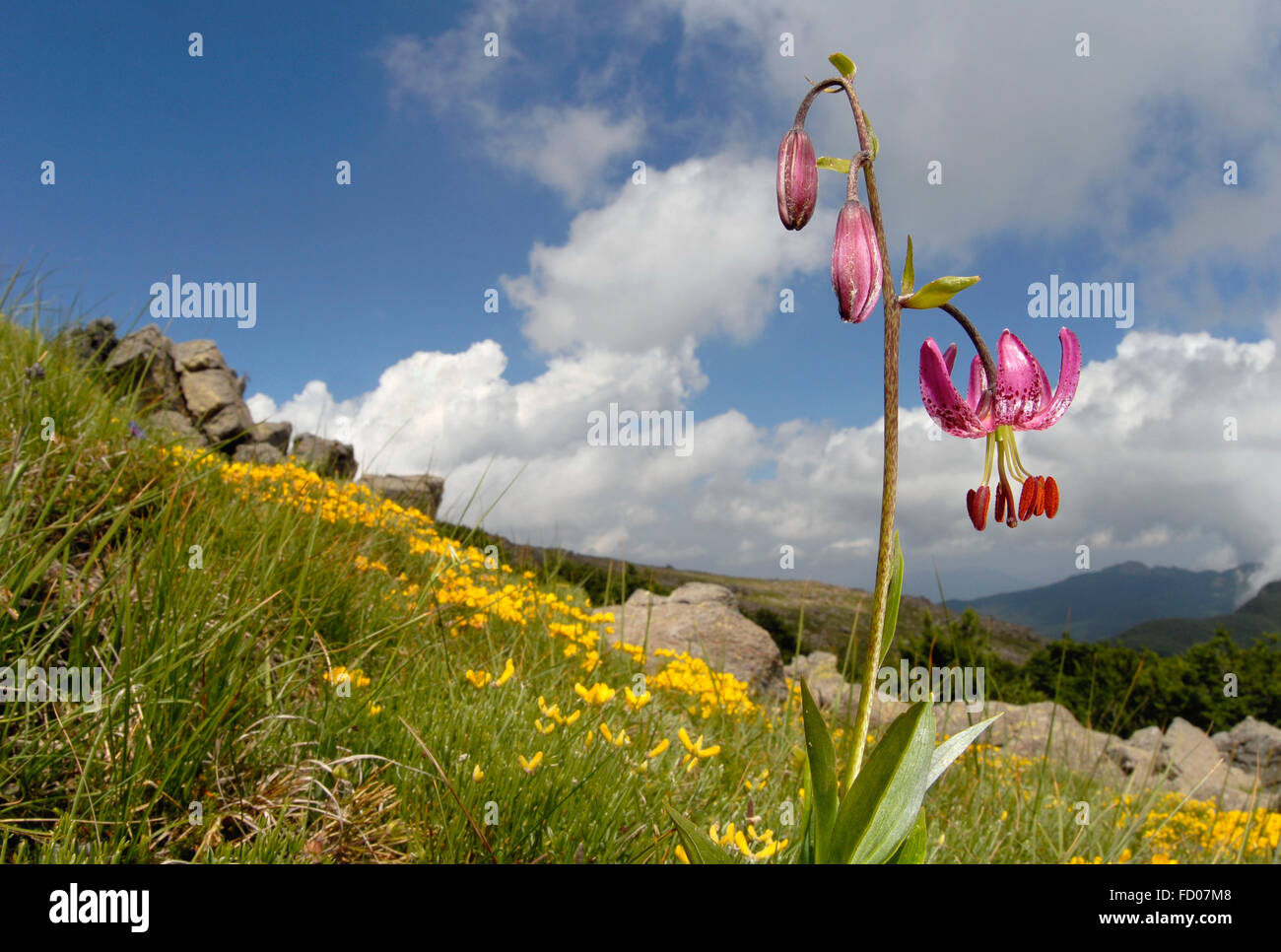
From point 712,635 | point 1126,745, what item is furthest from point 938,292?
point 1126,745

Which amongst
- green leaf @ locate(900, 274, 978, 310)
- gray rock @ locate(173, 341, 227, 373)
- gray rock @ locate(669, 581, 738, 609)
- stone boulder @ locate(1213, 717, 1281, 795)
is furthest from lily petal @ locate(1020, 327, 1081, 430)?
gray rock @ locate(173, 341, 227, 373)

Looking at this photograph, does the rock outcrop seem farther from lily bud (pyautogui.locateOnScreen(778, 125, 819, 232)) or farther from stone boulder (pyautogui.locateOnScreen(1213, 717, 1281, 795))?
lily bud (pyautogui.locateOnScreen(778, 125, 819, 232))

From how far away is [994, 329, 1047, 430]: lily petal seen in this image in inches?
65.0

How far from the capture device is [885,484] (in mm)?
1452

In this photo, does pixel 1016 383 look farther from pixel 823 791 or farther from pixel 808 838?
pixel 808 838

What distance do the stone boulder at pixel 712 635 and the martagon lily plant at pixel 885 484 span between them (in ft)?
20.5

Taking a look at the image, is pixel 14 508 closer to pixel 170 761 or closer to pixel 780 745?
pixel 170 761

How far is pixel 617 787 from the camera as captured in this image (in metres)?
2.62

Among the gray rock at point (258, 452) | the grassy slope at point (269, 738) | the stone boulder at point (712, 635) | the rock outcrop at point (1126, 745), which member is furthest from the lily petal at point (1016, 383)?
the gray rock at point (258, 452)

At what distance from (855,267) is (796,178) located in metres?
0.26

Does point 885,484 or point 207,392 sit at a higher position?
point 207,392

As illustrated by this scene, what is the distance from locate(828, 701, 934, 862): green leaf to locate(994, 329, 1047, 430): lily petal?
698 mm

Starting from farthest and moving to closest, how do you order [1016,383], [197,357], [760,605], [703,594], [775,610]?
[760,605] → [775,610] → [197,357] → [703,594] → [1016,383]

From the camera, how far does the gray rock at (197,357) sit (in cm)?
1902
